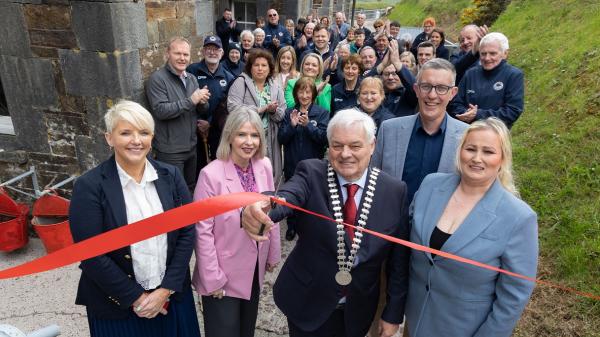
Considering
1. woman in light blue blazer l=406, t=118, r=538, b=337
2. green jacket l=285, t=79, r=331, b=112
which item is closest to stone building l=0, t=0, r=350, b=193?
green jacket l=285, t=79, r=331, b=112

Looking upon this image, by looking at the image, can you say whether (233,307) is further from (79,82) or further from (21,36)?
(21,36)

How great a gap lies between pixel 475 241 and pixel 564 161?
4.71 m

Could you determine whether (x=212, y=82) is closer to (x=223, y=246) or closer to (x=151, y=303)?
(x=223, y=246)

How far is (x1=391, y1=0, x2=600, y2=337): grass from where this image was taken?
12.2ft

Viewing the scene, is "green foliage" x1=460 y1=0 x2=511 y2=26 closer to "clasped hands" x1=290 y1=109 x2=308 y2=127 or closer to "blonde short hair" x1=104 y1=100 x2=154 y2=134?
"clasped hands" x1=290 y1=109 x2=308 y2=127

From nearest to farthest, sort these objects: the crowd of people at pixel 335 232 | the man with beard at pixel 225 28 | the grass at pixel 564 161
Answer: the crowd of people at pixel 335 232 < the grass at pixel 564 161 < the man with beard at pixel 225 28

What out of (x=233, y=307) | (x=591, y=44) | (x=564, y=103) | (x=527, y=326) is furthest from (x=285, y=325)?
(x=591, y=44)

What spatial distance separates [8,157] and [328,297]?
4172 mm

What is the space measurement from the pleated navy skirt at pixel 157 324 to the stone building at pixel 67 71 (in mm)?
2364

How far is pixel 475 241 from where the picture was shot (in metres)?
2.01

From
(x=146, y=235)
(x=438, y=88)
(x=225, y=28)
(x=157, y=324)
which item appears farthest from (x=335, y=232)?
(x=225, y=28)

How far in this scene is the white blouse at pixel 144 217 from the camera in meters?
2.27

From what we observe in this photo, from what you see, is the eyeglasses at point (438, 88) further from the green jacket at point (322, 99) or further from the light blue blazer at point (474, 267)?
the green jacket at point (322, 99)

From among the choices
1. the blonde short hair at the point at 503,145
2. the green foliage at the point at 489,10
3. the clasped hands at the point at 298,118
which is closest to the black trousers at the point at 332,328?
the blonde short hair at the point at 503,145
